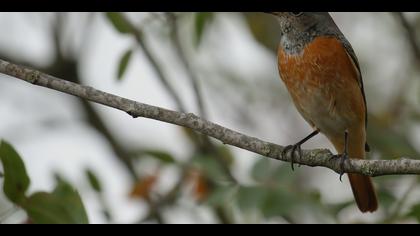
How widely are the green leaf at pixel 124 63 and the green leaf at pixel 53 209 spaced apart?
948 mm

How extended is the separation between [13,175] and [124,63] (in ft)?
3.62

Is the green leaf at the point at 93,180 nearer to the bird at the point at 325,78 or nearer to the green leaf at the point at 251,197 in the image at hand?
the green leaf at the point at 251,197

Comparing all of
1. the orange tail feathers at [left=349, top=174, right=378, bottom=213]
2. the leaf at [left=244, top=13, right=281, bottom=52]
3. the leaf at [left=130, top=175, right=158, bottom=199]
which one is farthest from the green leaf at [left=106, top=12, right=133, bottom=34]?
the leaf at [left=244, top=13, right=281, bottom=52]

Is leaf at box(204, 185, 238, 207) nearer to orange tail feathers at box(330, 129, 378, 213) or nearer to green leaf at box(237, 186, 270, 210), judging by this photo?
green leaf at box(237, 186, 270, 210)

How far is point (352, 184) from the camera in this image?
537 centimetres

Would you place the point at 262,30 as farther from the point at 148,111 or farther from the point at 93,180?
the point at 148,111

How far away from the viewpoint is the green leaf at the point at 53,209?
12.2 feet

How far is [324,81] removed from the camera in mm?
4914

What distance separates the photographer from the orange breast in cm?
492

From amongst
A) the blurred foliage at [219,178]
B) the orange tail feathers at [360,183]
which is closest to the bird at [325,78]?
the orange tail feathers at [360,183]

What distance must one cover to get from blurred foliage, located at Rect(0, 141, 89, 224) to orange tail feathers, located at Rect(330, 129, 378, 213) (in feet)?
7.09

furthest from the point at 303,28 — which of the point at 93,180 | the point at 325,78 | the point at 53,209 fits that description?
the point at 53,209

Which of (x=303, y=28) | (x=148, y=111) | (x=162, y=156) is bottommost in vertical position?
(x=148, y=111)
